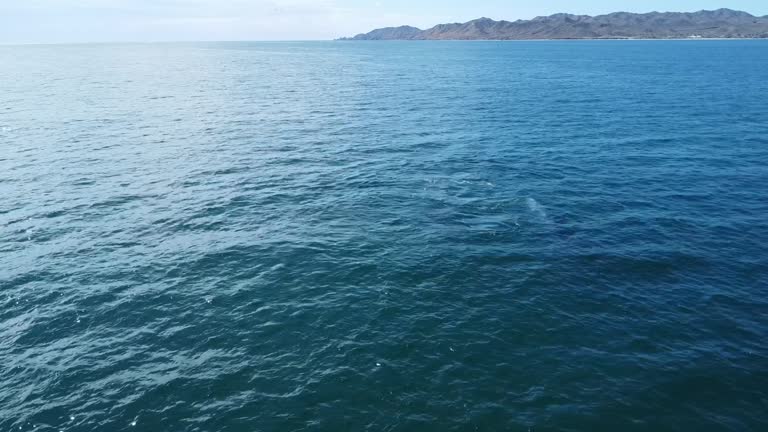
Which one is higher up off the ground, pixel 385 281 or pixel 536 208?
pixel 536 208

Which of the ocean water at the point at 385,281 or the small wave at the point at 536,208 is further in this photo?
the small wave at the point at 536,208

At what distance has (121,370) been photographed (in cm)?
3484

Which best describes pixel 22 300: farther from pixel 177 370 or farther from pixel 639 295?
pixel 639 295

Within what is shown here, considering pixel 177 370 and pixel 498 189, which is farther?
pixel 498 189

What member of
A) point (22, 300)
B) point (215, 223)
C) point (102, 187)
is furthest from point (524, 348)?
point (102, 187)

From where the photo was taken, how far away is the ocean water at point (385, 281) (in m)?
31.7

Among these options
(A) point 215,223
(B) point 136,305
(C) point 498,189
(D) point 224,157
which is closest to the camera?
(B) point 136,305

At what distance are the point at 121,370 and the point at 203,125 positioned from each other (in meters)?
84.1

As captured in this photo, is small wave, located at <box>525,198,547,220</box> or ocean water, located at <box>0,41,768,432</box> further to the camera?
small wave, located at <box>525,198,547,220</box>

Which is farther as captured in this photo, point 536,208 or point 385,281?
point 536,208

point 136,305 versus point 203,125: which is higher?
point 203,125

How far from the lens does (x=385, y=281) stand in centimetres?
4631

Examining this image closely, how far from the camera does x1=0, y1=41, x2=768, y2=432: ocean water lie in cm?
3172

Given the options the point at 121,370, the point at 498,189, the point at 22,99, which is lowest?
the point at 121,370
